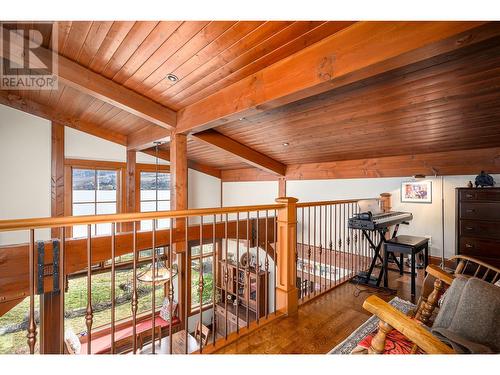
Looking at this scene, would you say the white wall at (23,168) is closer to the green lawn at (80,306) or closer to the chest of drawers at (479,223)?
the green lawn at (80,306)

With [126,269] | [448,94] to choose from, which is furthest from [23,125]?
[448,94]

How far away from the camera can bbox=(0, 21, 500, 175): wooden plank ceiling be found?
2148 mm

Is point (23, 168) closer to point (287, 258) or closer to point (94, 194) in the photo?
point (94, 194)

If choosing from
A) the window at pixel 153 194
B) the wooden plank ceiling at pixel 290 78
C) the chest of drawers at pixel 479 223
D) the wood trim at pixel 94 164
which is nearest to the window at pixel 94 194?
the wood trim at pixel 94 164

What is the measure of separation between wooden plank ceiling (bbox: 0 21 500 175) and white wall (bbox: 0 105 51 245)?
0.93 ft

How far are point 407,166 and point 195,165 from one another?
5411mm

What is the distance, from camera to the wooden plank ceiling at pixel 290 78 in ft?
7.05

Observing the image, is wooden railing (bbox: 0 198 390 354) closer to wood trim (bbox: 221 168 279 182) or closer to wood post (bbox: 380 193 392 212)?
wood post (bbox: 380 193 392 212)

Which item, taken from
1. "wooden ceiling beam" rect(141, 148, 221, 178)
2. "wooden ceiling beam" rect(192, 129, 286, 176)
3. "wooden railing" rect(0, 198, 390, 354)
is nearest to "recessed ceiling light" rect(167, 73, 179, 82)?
"wooden ceiling beam" rect(192, 129, 286, 176)

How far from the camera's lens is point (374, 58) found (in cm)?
180

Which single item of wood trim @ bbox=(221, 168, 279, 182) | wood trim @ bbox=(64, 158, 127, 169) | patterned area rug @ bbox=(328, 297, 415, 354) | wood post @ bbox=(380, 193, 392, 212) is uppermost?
wood trim @ bbox=(64, 158, 127, 169)

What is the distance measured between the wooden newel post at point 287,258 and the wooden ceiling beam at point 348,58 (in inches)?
42.7
